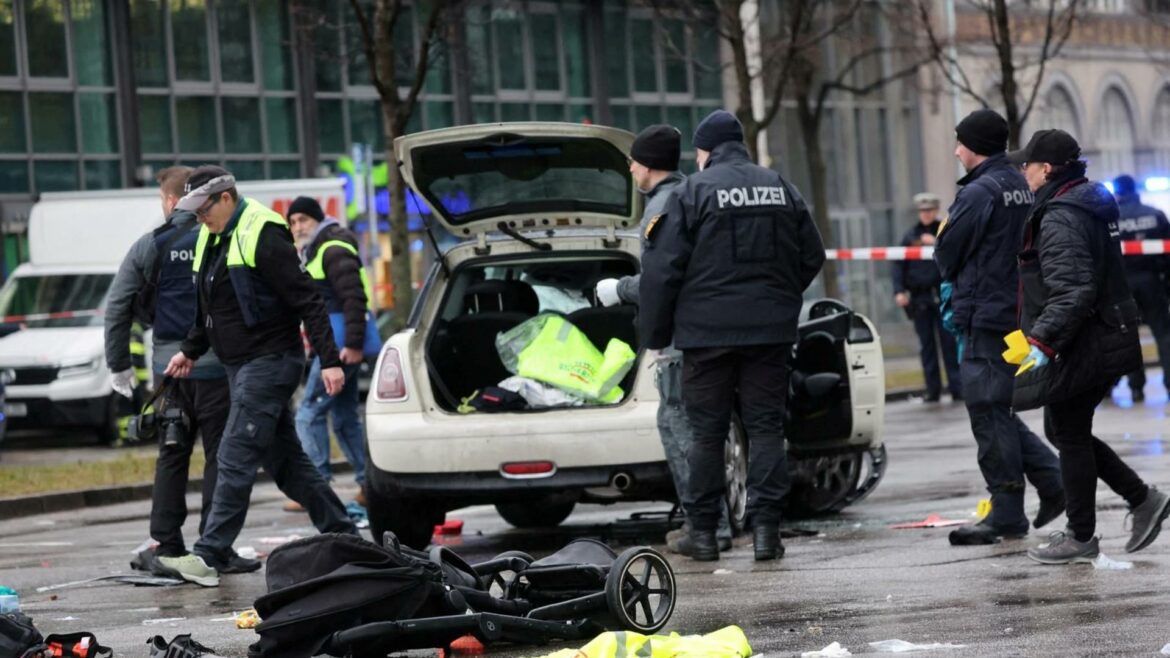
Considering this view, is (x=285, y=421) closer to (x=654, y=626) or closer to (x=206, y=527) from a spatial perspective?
(x=206, y=527)

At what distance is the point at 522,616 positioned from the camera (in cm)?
696

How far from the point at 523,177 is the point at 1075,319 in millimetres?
3185

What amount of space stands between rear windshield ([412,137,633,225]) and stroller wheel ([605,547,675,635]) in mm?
3450

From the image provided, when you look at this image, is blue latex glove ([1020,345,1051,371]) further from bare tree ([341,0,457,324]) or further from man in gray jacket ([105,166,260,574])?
bare tree ([341,0,457,324])

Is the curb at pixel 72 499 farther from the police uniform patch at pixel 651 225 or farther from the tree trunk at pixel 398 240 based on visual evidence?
the police uniform patch at pixel 651 225

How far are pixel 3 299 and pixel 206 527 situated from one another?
13269 mm

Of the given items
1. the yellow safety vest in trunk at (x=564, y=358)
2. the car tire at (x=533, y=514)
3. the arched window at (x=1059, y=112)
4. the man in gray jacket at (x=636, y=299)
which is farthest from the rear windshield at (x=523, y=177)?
the arched window at (x=1059, y=112)

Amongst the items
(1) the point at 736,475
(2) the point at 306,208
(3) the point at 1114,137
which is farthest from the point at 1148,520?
(3) the point at 1114,137

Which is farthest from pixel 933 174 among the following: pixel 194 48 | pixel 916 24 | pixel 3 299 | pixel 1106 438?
pixel 1106 438

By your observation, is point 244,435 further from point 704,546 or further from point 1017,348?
point 1017,348

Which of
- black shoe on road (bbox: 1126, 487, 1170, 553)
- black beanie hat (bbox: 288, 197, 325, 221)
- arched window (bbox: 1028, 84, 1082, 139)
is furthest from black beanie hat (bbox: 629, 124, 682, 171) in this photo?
arched window (bbox: 1028, 84, 1082, 139)

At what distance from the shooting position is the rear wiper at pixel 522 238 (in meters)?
10.7

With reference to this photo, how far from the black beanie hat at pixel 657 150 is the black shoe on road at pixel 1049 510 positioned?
2250mm

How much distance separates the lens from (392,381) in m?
10.3
